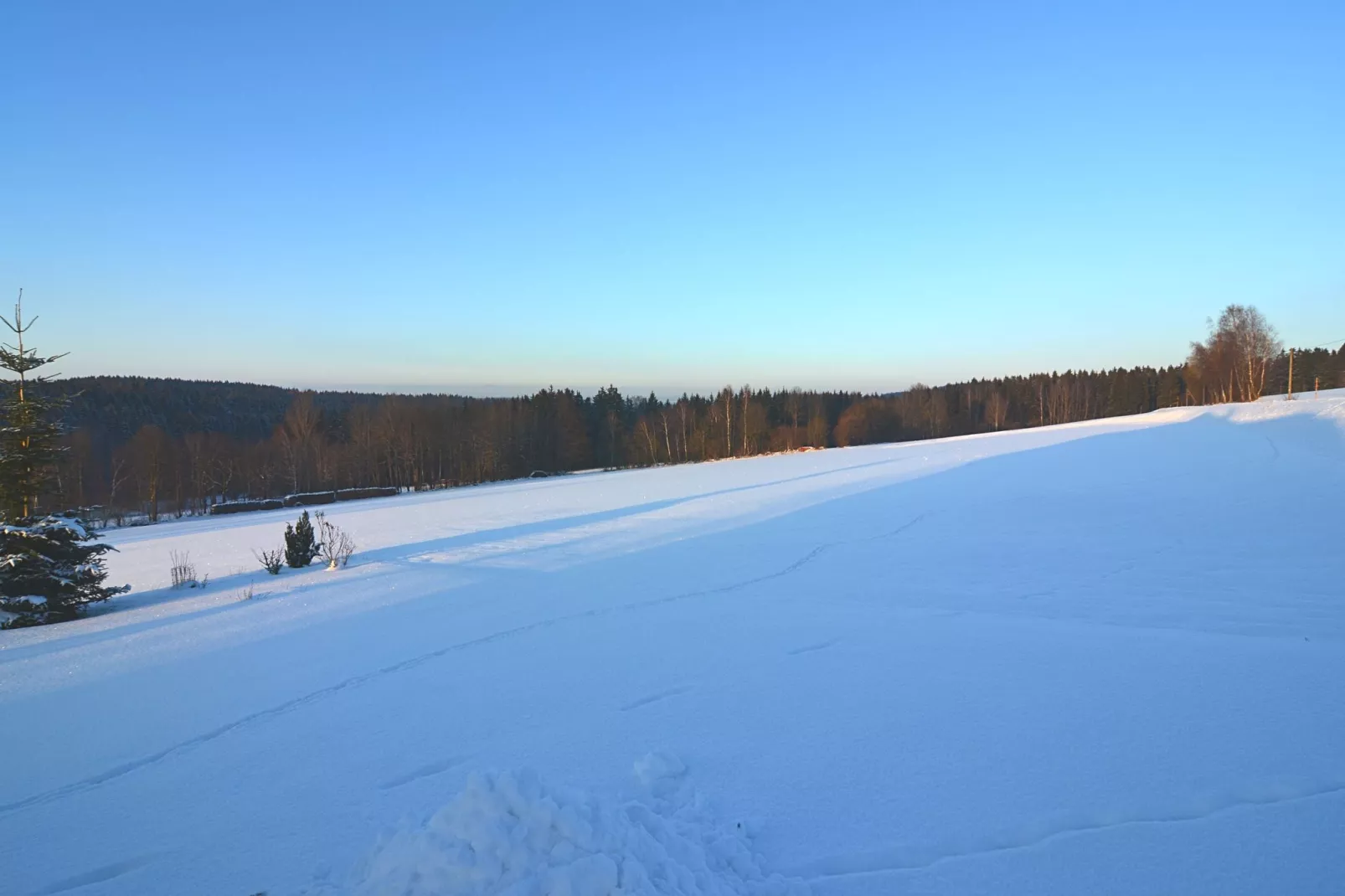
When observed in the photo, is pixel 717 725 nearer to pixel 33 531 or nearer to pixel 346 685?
pixel 346 685

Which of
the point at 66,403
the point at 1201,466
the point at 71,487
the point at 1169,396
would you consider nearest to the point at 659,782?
the point at 66,403

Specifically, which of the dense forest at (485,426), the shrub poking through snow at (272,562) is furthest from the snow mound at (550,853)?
the dense forest at (485,426)

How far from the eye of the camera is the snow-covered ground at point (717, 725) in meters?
2.95

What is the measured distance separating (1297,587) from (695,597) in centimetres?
696

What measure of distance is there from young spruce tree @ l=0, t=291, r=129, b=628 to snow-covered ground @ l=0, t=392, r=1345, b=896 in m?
0.73

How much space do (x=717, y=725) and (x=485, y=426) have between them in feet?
180

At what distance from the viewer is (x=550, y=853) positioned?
8.64 feet

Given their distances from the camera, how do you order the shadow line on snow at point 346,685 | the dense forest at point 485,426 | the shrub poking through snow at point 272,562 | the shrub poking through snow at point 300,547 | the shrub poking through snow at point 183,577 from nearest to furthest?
the shadow line on snow at point 346,685 → the shrub poking through snow at point 183,577 → the shrub poking through snow at point 272,562 → the shrub poking through snow at point 300,547 → the dense forest at point 485,426

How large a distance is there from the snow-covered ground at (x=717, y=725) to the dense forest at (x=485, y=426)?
37.1m

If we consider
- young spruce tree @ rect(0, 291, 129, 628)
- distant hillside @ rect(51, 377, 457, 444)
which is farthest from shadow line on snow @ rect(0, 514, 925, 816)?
distant hillside @ rect(51, 377, 457, 444)

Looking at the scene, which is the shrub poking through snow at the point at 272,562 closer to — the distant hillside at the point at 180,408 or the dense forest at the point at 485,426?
the dense forest at the point at 485,426

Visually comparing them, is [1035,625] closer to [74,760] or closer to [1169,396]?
[74,760]

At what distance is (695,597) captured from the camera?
8.30m

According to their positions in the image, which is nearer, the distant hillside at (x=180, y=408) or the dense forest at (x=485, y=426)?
the dense forest at (x=485, y=426)
